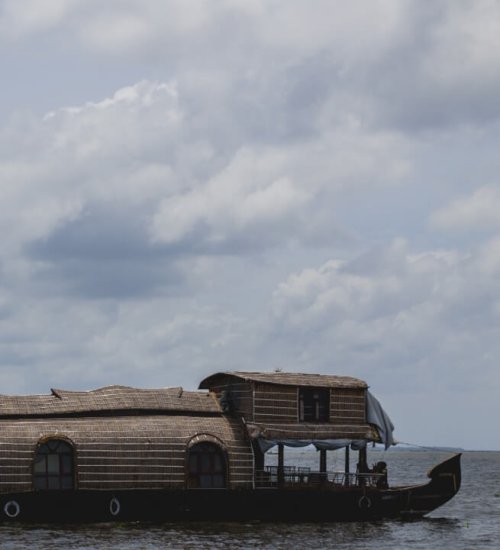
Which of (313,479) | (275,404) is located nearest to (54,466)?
(275,404)

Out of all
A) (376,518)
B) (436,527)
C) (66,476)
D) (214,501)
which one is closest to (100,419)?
(66,476)

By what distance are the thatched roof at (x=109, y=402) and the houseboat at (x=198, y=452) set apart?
0.04m

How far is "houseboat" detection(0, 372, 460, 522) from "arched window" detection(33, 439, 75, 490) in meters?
0.04

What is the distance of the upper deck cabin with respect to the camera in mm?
43938

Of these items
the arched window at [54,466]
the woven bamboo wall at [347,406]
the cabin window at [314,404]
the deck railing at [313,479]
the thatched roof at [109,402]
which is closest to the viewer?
the arched window at [54,466]

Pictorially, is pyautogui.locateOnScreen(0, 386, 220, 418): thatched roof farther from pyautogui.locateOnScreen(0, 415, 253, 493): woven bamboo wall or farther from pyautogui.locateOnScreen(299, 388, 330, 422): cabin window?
pyautogui.locateOnScreen(299, 388, 330, 422): cabin window

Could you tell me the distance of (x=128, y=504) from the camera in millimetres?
41375

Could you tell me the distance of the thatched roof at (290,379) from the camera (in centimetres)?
4434

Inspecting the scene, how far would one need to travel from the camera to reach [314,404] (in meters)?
45.3

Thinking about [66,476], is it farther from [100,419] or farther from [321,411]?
[321,411]

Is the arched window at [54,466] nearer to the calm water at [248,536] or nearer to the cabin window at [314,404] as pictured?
the calm water at [248,536]

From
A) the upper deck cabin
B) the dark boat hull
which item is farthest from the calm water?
the upper deck cabin

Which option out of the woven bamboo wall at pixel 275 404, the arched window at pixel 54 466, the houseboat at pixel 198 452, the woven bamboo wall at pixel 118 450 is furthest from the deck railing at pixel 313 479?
the arched window at pixel 54 466

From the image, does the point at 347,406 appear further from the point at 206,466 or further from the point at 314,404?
the point at 206,466
